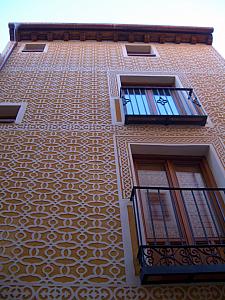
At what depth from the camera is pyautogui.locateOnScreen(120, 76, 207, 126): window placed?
15.5 feet

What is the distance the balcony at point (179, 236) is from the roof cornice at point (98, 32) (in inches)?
220

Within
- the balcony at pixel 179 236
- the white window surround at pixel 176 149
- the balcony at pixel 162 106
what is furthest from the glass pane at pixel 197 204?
the balcony at pixel 162 106

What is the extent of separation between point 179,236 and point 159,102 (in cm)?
277

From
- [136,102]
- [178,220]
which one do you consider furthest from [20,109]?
[178,220]

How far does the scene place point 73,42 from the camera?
7.98 metres

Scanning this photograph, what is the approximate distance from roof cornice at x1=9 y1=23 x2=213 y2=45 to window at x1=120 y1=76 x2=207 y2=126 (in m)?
2.46

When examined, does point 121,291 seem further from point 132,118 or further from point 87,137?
point 132,118

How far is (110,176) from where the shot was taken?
149 inches

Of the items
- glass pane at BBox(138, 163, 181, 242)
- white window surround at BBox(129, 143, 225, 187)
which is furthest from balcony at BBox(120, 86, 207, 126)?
glass pane at BBox(138, 163, 181, 242)

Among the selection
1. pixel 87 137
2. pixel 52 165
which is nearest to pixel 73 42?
pixel 87 137

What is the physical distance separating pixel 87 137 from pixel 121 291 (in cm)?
227

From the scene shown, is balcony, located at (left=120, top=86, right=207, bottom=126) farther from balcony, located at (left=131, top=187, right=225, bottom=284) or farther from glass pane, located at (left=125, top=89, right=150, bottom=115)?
balcony, located at (left=131, top=187, right=225, bottom=284)

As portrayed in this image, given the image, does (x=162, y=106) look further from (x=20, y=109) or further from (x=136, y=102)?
(x=20, y=109)

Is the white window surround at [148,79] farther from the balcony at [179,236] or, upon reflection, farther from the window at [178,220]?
the balcony at [179,236]
